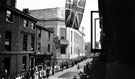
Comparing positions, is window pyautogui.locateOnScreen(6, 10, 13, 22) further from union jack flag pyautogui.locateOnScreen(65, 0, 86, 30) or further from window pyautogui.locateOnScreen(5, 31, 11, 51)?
union jack flag pyautogui.locateOnScreen(65, 0, 86, 30)

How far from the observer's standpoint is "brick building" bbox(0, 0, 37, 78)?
63.1 ft

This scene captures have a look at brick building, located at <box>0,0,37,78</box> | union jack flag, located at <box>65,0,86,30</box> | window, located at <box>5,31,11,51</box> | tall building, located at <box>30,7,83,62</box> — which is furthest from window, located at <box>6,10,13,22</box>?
tall building, located at <box>30,7,83,62</box>

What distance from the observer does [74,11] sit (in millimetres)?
7910

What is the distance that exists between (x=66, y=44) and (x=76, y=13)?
41821 millimetres

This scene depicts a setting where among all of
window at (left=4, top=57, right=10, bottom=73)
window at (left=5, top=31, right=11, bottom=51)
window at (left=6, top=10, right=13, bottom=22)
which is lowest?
window at (left=4, top=57, right=10, bottom=73)

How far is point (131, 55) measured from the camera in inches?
93.1

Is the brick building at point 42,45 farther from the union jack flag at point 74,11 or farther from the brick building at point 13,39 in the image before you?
the union jack flag at point 74,11

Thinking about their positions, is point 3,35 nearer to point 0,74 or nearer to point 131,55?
point 0,74

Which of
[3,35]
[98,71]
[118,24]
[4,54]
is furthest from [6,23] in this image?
[118,24]

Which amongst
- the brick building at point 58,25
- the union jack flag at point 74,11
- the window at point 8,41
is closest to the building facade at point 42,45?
the window at point 8,41

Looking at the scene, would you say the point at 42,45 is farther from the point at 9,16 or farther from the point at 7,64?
the point at 7,64

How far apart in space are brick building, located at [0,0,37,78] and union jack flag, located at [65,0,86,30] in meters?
13.3

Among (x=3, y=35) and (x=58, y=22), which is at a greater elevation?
(x=58, y=22)

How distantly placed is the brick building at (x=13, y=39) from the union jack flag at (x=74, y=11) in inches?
524
